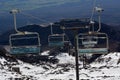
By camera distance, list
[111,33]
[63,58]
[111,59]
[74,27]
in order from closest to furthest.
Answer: [74,27]
[111,59]
[63,58]
[111,33]

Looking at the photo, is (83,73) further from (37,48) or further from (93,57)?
(93,57)

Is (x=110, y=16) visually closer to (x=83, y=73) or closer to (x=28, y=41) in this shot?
(x=28, y=41)

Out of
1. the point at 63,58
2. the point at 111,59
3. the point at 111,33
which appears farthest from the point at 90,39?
the point at 111,33

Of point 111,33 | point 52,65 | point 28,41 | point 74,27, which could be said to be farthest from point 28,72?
point 111,33

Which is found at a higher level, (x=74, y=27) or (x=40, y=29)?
(x=74, y=27)

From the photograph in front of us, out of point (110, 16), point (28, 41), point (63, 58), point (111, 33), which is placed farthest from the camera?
point (110, 16)

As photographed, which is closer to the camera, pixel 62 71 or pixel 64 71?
pixel 64 71

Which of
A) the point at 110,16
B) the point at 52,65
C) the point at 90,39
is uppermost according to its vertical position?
the point at 90,39

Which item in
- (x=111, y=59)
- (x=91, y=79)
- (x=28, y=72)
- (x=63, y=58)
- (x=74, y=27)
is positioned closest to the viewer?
(x=74, y=27)

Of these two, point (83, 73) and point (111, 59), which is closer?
point (83, 73)
